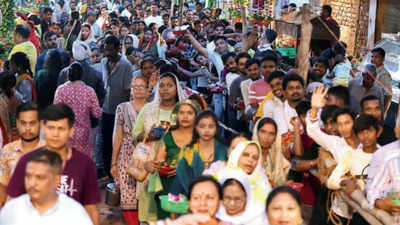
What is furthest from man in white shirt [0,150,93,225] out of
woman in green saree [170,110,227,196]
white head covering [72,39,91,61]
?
white head covering [72,39,91,61]

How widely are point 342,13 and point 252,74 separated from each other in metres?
8.79

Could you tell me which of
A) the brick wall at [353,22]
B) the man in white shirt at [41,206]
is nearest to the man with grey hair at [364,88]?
the man in white shirt at [41,206]

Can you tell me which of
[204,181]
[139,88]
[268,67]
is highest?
[268,67]

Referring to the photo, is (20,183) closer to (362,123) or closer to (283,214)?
(283,214)

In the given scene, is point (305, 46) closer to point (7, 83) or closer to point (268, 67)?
point (268, 67)

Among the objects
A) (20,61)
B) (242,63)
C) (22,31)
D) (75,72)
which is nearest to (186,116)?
(75,72)

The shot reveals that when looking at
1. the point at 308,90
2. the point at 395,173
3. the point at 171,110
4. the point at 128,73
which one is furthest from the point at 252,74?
the point at 395,173

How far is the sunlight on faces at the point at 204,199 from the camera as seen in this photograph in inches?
213

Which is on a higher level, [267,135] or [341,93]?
[341,93]

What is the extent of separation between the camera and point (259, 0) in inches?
1080

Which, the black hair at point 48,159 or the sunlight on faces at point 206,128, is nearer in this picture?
the black hair at point 48,159

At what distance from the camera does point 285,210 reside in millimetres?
5188

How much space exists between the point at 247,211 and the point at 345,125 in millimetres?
1723

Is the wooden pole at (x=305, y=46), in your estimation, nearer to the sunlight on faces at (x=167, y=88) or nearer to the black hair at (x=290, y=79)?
the black hair at (x=290, y=79)
